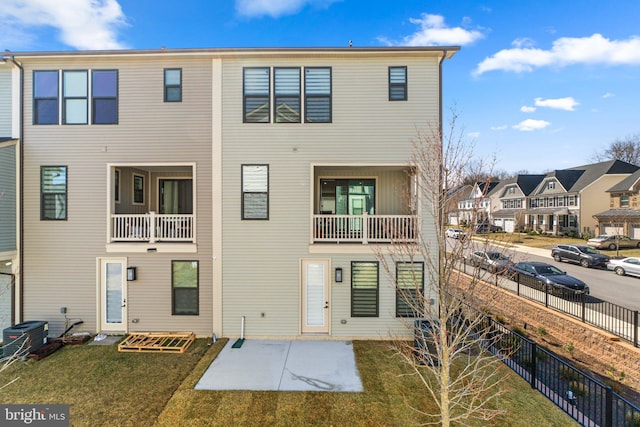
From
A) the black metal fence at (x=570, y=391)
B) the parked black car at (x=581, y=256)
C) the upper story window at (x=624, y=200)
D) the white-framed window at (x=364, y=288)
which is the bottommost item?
the black metal fence at (x=570, y=391)

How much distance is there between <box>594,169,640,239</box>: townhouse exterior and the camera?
86.7ft

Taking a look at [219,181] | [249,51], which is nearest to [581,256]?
[219,181]

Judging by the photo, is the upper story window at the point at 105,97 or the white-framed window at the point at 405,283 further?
the upper story window at the point at 105,97

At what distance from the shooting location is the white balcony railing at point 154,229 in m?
8.67

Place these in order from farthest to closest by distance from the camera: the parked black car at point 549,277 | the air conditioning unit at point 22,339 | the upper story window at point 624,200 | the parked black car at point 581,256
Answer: the upper story window at point 624,200 < the parked black car at point 581,256 < the parked black car at point 549,277 < the air conditioning unit at point 22,339

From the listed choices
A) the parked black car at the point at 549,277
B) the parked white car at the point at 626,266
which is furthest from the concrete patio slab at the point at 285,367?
the parked white car at the point at 626,266

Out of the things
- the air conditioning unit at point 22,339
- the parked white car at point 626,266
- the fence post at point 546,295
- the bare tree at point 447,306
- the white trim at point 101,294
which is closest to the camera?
the bare tree at point 447,306

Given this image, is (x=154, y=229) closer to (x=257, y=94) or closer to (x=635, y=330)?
(x=257, y=94)

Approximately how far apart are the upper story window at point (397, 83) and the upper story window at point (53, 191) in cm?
1068

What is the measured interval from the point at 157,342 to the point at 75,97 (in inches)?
321

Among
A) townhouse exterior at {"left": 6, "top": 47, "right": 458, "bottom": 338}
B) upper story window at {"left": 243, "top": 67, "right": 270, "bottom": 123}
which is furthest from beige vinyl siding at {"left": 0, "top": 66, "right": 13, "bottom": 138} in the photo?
upper story window at {"left": 243, "top": 67, "right": 270, "bottom": 123}

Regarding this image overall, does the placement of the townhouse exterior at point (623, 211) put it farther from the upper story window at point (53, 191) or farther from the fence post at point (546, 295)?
the upper story window at point (53, 191)

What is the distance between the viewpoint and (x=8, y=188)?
8562 mm

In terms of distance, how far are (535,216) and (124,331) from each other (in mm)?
46984
